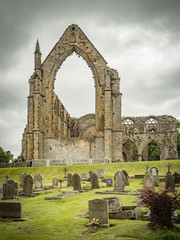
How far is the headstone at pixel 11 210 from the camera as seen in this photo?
8180 millimetres

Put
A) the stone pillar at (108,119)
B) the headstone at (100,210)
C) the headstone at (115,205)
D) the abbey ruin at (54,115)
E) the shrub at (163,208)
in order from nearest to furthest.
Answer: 1. the shrub at (163,208)
2. the headstone at (100,210)
3. the headstone at (115,205)
4. the stone pillar at (108,119)
5. the abbey ruin at (54,115)

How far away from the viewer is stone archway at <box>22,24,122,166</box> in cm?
3216

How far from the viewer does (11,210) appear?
27.0 ft

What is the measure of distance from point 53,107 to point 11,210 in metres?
27.0

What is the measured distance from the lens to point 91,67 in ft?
112

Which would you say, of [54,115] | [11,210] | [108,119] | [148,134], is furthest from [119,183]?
[148,134]

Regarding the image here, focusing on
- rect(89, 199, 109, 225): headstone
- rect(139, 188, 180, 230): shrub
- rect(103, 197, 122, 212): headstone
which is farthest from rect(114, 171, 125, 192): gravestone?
rect(139, 188, 180, 230): shrub

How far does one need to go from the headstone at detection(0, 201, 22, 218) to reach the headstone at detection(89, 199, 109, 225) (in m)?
2.32

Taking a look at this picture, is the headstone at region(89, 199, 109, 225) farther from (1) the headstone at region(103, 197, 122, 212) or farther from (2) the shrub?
(2) the shrub

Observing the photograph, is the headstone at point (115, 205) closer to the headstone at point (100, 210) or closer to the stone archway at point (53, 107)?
the headstone at point (100, 210)

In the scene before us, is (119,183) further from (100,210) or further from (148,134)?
(148,134)

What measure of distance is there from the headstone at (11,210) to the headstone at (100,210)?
2.32 m

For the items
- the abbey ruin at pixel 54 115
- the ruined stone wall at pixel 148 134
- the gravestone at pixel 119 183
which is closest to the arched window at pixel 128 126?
the ruined stone wall at pixel 148 134

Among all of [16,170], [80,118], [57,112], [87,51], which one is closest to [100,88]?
[87,51]
